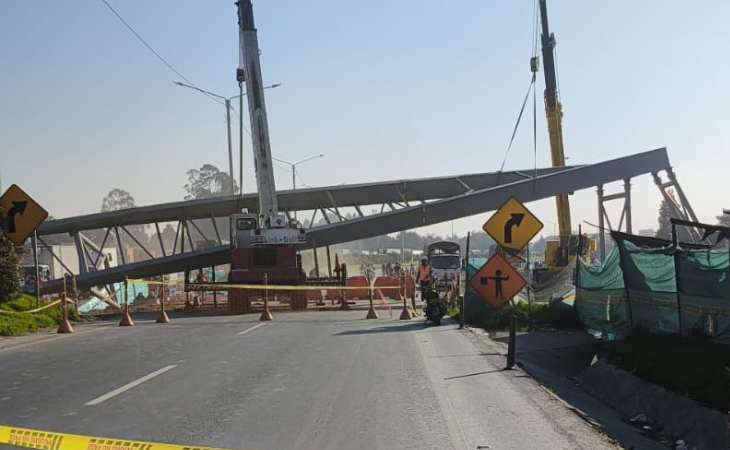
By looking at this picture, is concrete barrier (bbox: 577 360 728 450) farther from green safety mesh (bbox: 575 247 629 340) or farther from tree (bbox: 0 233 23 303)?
tree (bbox: 0 233 23 303)

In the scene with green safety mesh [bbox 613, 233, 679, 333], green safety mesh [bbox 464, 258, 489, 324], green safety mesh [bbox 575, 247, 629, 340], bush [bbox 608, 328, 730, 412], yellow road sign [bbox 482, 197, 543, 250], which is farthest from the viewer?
green safety mesh [bbox 464, 258, 489, 324]

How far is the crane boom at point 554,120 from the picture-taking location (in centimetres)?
3853

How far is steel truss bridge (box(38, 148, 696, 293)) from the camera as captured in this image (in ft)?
128

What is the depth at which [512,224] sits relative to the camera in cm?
1703

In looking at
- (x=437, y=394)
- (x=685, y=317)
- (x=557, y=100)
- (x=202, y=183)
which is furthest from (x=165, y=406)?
(x=202, y=183)

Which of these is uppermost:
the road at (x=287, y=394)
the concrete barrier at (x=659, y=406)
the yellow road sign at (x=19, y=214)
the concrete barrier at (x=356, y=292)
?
the yellow road sign at (x=19, y=214)

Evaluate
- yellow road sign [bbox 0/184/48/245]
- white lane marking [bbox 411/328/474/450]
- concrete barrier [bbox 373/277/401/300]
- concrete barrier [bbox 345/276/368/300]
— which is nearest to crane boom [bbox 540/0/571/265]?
concrete barrier [bbox 373/277/401/300]

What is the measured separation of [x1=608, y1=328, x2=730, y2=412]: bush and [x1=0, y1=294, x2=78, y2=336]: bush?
14067mm

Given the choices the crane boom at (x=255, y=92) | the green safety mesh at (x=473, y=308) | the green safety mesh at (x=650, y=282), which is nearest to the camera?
the green safety mesh at (x=650, y=282)

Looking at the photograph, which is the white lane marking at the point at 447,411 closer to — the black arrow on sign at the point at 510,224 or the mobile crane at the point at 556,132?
the black arrow on sign at the point at 510,224

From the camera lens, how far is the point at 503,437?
761 centimetres

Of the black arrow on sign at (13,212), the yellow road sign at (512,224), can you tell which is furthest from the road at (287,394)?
the black arrow on sign at (13,212)

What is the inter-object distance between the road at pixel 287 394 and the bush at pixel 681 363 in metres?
1.98

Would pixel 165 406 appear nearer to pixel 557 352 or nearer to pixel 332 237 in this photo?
pixel 557 352
